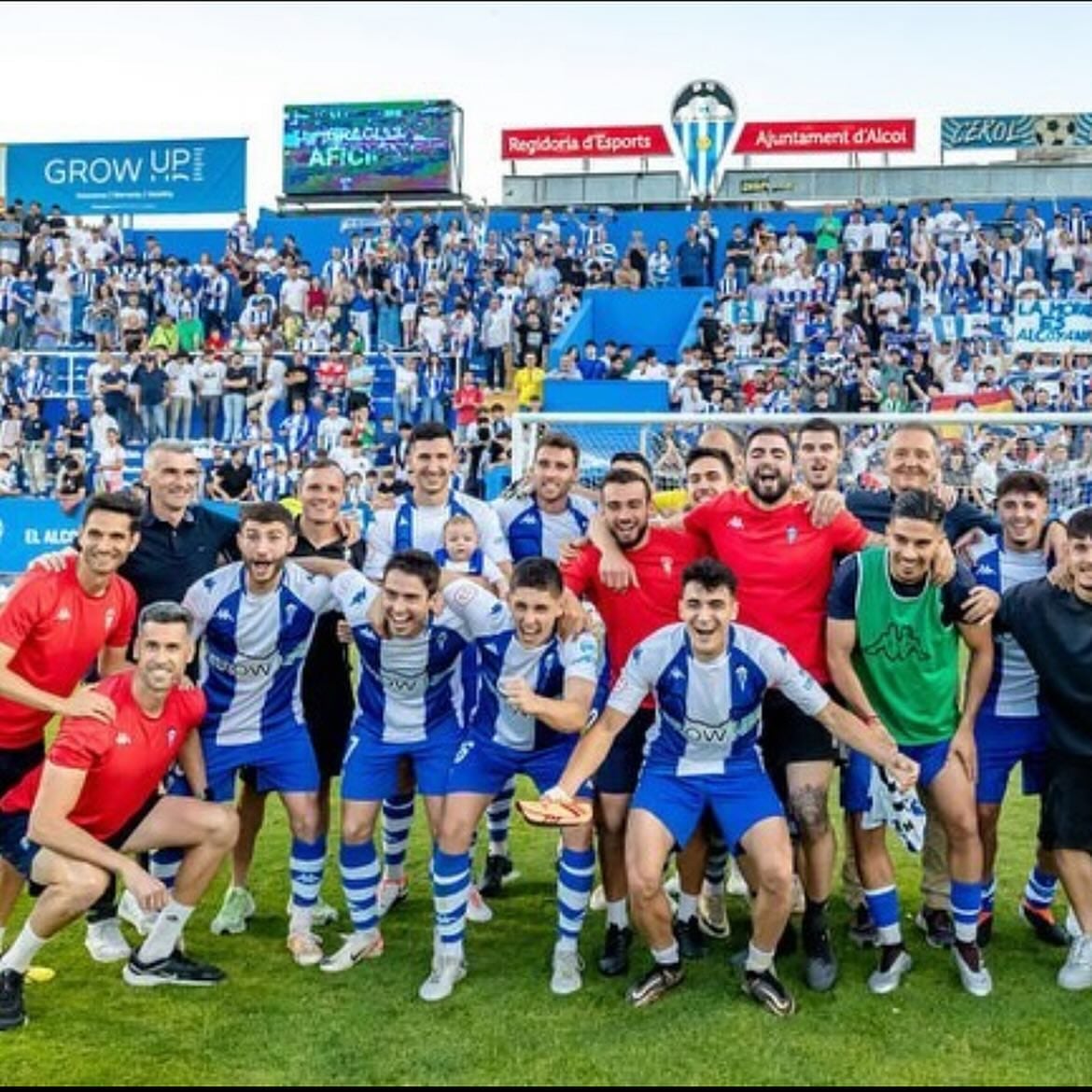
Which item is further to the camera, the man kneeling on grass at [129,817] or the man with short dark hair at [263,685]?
the man with short dark hair at [263,685]

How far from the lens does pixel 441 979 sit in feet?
17.1

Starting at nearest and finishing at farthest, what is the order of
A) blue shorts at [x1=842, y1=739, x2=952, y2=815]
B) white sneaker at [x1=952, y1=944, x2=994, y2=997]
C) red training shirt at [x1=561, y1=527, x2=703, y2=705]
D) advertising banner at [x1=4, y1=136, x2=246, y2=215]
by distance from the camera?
white sneaker at [x1=952, y1=944, x2=994, y2=997], blue shorts at [x1=842, y1=739, x2=952, y2=815], red training shirt at [x1=561, y1=527, x2=703, y2=705], advertising banner at [x1=4, y1=136, x2=246, y2=215]

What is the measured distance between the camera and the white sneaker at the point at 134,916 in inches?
229

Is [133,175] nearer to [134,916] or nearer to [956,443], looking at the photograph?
[956,443]

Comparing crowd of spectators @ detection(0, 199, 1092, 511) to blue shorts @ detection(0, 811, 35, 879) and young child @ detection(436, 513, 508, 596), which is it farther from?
blue shorts @ detection(0, 811, 35, 879)

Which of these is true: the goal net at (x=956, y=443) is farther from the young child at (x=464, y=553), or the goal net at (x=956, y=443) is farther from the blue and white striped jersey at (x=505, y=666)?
the blue and white striped jersey at (x=505, y=666)

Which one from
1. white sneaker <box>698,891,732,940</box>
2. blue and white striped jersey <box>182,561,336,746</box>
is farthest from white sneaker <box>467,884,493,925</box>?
blue and white striped jersey <box>182,561,336,746</box>

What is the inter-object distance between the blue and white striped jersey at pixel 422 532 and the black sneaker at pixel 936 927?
8.07 feet

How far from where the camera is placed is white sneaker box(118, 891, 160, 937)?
5.80 m

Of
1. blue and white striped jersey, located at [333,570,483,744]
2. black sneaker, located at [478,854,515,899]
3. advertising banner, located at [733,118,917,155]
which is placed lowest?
black sneaker, located at [478,854,515,899]

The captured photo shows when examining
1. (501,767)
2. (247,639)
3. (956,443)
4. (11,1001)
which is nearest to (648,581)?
(501,767)

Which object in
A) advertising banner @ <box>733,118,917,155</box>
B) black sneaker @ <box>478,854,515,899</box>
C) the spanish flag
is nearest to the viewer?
black sneaker @ <box>478,854,515,899</box>

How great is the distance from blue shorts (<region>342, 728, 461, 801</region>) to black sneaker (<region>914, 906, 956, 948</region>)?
2.16 meters

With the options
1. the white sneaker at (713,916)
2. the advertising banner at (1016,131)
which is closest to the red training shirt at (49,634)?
the white sneaker at (713,916)
